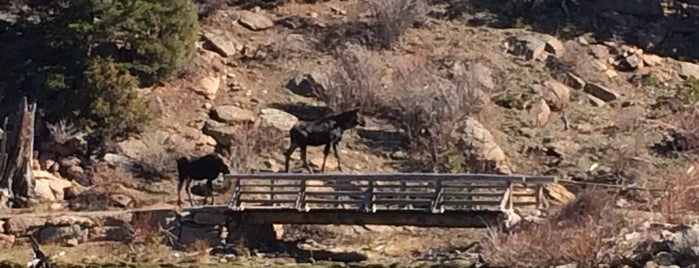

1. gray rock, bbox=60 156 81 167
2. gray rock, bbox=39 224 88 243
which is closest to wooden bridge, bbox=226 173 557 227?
gray rock, bbox=39 224 88 243

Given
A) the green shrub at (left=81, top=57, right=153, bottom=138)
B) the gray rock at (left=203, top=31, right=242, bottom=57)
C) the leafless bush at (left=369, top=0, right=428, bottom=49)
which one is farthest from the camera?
the leafless bush at (left=369, top=0, right=428, bottom=49)

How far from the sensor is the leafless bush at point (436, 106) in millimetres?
29734

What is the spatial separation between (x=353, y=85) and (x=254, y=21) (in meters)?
5.00

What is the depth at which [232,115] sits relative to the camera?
101 feet

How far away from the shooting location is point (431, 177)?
23844 mm

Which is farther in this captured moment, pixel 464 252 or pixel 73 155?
pixel 73 155

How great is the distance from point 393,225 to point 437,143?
19.0 feet

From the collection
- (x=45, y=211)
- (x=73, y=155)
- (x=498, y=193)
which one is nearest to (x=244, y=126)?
(x=73, y=155)

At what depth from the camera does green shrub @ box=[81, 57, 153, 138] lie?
29.0 m

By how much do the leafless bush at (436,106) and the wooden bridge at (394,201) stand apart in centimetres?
480

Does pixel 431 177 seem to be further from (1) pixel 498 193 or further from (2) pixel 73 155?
(2) pixel 73 155

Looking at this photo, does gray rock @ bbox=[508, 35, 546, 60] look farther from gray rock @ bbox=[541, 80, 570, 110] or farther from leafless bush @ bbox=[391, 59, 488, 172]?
leafless bush @ bbox=[391, 59, 488, 172]

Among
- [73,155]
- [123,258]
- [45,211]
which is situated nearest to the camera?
[123,258]

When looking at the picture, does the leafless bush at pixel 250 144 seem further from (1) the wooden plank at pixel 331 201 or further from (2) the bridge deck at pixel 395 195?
(1) the wooden plank at pixel 331 201
